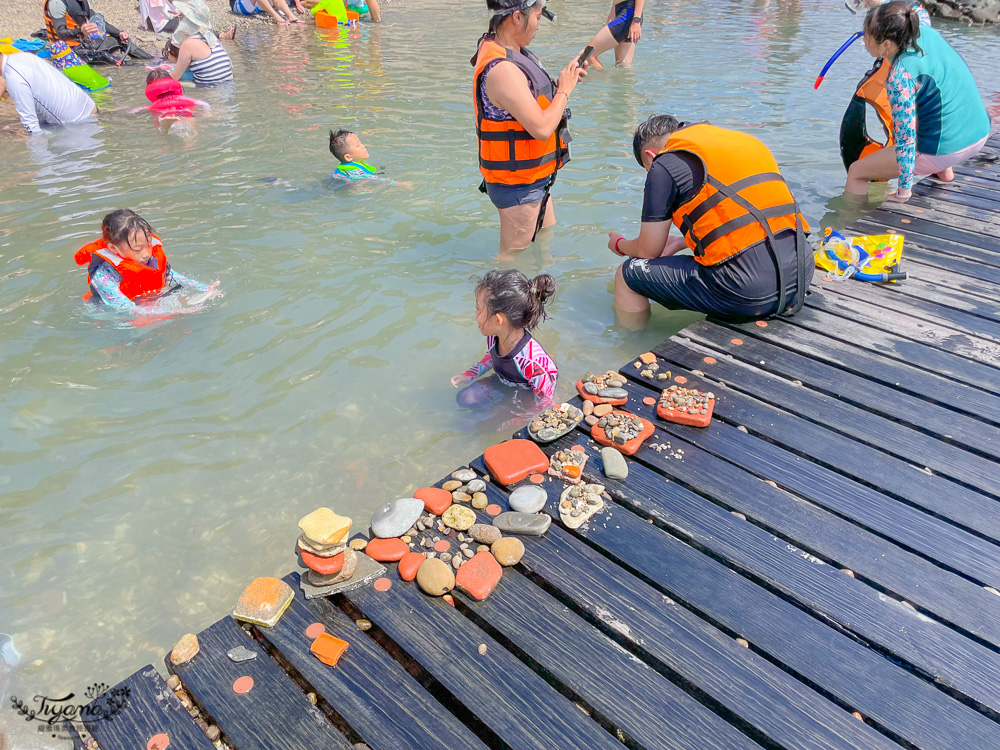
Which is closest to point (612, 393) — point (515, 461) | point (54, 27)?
point (515, 461)

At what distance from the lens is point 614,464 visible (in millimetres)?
2957

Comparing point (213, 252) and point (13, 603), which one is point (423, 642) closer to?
point (13, 603)

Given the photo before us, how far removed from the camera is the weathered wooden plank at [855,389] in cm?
319

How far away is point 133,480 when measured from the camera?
3633 millimetres

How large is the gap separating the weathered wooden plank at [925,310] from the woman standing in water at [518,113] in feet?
6.94

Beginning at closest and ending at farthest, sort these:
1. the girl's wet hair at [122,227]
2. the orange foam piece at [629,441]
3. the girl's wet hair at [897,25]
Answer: the orange foam piece at [629,441]
the girl's wet hair at [122,227]
the girl's wet hair at [897,25]

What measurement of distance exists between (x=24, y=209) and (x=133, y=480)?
4.77 metres

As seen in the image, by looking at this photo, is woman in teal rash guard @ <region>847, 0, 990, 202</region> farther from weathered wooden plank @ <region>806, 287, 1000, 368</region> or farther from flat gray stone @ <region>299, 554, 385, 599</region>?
flat gray stone @ <region>299, 554, 385, 599</region>

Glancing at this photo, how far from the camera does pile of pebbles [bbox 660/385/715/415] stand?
326 cm

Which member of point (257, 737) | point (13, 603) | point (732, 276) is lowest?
point (13, 603)

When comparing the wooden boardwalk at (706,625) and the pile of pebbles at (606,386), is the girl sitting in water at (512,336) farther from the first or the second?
the wooden boardwalk at (706,625)

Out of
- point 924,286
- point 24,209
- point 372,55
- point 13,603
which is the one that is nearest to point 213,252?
point 24,209

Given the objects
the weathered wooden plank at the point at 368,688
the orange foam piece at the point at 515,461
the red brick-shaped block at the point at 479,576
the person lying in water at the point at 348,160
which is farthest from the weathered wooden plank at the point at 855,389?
the person lying in water at the point at 348,160

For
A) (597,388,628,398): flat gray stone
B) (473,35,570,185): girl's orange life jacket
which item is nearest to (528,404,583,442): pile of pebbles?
(597,388,628,398): flat gray stone
